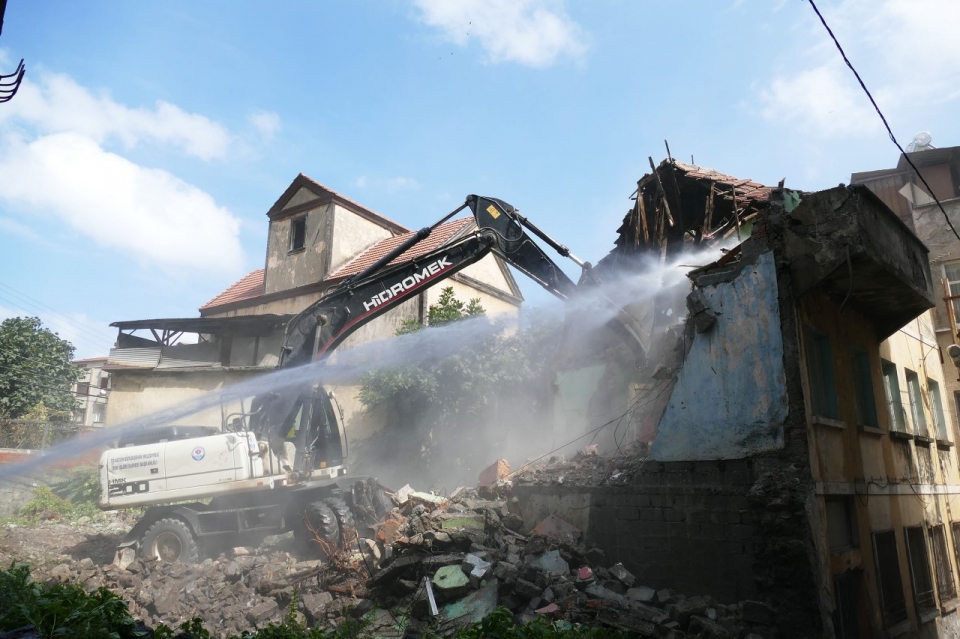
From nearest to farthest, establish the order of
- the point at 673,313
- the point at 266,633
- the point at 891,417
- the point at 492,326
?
1. the point at 266,633
2. the point at 891,417
3. the point at 673,313
4. the point at 492,326

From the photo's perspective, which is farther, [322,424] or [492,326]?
[492,326]

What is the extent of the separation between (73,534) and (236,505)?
17.8 ft

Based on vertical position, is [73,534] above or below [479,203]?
below

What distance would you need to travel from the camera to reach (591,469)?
1084 centimetres

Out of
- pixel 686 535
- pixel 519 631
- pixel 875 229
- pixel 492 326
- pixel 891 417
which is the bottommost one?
pixel 519 631

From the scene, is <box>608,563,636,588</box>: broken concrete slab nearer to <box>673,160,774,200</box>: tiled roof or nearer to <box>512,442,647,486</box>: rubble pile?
<box>512,442,647,486</box>: rubble pile

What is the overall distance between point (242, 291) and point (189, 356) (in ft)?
13.6

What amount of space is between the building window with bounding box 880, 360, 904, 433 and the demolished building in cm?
32

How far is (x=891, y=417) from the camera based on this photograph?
419 inches

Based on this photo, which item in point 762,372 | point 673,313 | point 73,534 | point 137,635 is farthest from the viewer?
point 73,534

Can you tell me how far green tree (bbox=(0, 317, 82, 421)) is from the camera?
29.0 metres

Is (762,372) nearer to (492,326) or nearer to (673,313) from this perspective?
(673,313)

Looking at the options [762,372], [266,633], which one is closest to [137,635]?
[266,633]

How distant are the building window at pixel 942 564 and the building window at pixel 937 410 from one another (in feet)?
7.52
